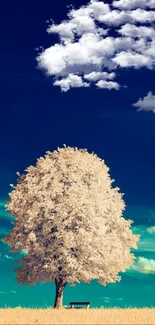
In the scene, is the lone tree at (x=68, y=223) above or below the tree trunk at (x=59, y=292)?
above

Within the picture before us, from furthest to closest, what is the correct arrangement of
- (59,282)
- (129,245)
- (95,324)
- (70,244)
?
(129,245)
(59,282)
(70,244)
(95,324)

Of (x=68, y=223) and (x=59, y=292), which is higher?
(x=68, y=223)

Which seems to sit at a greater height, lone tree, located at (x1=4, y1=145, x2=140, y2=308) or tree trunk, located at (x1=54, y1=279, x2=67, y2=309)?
lone tree, located at (x1=4, y1=145, x2=140, y2=308)

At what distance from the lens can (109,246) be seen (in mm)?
42594

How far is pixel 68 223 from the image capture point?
41469 mm

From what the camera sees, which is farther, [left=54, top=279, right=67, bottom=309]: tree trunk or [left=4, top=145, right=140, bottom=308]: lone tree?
[left=54, top=279, right=67, bottom=309]: tree trunk

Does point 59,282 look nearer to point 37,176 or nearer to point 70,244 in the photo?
point 70,244

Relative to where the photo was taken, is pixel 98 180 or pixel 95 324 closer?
pixel 95 324

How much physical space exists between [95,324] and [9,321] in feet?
15.7

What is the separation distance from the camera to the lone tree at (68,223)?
41.3m

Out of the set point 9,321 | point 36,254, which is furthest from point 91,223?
point 9,321

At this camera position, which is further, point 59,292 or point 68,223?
point 59,292

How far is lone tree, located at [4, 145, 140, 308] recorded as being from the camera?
136ft

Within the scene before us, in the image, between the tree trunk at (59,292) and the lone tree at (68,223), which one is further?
the tree trunk at (59,292)
